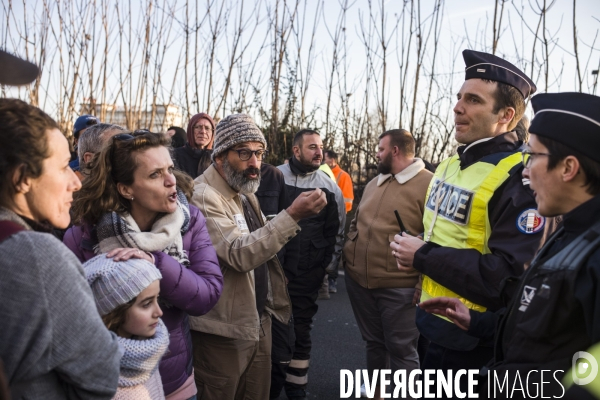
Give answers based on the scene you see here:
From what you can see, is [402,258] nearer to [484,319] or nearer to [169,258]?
[484,319]

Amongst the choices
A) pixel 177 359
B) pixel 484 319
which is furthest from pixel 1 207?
pixel 484 319

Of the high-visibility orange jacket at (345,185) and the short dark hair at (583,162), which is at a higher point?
the short dark hair at (583,162)

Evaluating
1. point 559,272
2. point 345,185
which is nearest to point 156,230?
point 559,272

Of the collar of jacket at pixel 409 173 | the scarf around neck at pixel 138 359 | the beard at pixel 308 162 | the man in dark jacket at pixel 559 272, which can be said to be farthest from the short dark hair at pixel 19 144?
the beard at pixel 308 162

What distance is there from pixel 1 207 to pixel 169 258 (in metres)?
0.90

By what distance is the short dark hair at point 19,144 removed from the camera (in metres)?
1.32

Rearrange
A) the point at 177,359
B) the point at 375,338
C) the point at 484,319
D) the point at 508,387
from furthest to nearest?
the point at 375,338
the point at 177,359
the point at 484,319
the point at 508,387

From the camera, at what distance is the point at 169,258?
2168 mm

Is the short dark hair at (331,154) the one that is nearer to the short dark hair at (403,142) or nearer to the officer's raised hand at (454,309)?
the short dark hair at (403,142)

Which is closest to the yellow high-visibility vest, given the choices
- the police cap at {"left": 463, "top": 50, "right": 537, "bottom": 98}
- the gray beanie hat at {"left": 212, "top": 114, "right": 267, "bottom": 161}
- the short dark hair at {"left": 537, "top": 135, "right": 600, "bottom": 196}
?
the police cap at {"left": 463, "top": 50, "right": 537, "bottom": 98}

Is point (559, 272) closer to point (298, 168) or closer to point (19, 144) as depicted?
point (19, 144)

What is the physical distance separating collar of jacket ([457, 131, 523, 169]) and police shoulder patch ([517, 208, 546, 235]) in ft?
1.43

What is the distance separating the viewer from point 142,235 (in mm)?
2152

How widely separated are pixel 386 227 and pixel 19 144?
3.14 m
